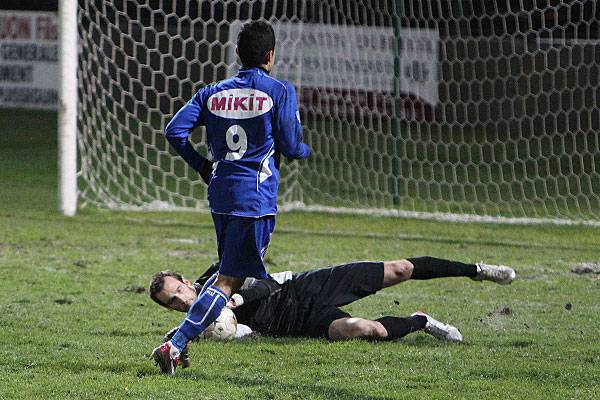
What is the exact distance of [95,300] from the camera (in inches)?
284

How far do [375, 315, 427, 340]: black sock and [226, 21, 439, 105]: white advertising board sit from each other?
740cm

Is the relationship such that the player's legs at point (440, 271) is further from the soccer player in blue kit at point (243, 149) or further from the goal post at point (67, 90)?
the goal post at point (67, 90)

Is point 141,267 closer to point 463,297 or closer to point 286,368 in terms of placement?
point 463,297

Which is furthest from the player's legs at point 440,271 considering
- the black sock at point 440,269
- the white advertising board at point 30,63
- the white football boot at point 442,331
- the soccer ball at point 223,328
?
the white advertising board at point 30,63

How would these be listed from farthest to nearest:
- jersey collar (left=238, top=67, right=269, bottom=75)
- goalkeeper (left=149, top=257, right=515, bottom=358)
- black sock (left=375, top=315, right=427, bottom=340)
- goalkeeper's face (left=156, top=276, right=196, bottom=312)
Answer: goalkeeper (left=149, top=257, right=515, bottom=358) < black sock (left=375, top=315, right=427, bottom=340) < goalkeeper's face (left=156, top=276, right=196, bottom=312) < jersey collar (left=238, top=67, right=269, bottom=75)

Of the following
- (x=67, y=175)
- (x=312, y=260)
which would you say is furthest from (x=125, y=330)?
(x=67, y=175)

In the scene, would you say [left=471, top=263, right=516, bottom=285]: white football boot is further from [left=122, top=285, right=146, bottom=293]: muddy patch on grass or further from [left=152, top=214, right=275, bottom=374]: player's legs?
[left=122, top=285, right=146, bottom=293]: muddy patch on grass

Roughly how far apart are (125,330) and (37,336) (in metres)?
0.49

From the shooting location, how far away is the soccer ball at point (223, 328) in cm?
593

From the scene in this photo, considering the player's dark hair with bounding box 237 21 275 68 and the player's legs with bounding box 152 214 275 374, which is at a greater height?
the player's dark hair with bounding box 237 21 275 68

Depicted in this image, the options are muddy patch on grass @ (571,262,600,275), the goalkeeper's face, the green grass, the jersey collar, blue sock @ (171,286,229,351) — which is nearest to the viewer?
the green grass

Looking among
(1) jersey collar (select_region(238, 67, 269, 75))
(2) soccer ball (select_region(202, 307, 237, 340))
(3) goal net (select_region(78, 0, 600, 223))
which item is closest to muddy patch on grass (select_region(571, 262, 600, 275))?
(3) goal net (select_region(78, 0, 600, 223))

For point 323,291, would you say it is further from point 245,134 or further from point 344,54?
point 344,54

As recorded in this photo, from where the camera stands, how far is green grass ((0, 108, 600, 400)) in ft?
16.4
